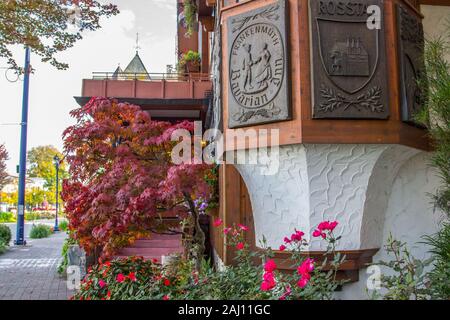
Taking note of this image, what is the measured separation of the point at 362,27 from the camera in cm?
427

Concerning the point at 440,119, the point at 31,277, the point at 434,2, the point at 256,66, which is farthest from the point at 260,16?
the point at 31,277

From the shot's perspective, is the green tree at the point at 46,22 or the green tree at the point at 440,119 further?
the green tree at the point at 46,22

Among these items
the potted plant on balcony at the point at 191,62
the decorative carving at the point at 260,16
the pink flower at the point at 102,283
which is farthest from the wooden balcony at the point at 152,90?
the pink flower at the point at 102,283

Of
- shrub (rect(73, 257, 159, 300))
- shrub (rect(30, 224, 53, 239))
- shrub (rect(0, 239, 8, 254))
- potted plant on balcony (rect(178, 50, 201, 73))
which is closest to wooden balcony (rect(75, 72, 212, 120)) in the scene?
potted plant on balcony (rect(178, 50, 201, 73))

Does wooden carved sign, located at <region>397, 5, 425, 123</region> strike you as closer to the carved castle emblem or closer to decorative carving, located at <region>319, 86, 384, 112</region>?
decorative carving, located at <region>319, 86, 384, 112</region>

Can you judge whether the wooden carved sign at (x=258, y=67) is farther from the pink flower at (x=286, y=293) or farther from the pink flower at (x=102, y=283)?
the pink flower at (x=102, y=283)

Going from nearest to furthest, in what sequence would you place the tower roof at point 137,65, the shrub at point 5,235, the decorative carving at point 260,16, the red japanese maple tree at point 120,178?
the decorative carving at point 260,16 → the red japanese maple tree at point 120,178 → the shrub at point 5,235 → the tower roof at point 137,65

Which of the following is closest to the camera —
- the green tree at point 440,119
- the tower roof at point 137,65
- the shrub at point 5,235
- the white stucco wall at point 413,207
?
the green tree at point 440,119

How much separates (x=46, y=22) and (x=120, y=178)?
2.53m

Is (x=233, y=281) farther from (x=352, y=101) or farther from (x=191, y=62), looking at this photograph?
(x=191, y=62)

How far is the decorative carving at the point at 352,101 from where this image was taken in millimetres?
4133

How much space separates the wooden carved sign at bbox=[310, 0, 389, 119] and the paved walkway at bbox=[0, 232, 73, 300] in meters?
5.46
